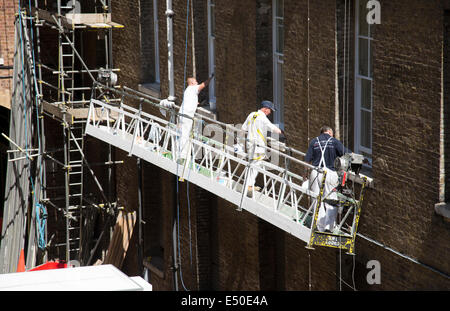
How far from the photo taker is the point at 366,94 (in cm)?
1341

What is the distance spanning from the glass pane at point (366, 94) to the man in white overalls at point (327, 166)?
884 mm

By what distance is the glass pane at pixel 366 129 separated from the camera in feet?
44.1

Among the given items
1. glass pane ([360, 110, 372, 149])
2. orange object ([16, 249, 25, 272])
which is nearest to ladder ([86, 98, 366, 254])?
glass pane ([360, 110, 372, 149])

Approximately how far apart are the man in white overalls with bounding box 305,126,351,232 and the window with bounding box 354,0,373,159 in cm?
89

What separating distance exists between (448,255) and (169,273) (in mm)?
9105

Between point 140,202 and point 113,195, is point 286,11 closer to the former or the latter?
point 140,202

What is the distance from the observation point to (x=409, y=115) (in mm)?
12148

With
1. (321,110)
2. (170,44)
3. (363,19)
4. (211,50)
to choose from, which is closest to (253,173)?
(321,110)

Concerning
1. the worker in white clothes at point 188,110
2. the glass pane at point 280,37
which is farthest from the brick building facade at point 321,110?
the worker in white clothes at point 188,110

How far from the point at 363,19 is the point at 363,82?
0.87m

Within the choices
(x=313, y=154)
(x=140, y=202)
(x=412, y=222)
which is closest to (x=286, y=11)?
(x=313, y=154)

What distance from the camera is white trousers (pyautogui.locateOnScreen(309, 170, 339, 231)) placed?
12.6m

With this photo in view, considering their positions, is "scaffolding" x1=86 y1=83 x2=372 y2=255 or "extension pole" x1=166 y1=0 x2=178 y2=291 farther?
"extension pole" x1=166 y1=0 x2=178 y2=291

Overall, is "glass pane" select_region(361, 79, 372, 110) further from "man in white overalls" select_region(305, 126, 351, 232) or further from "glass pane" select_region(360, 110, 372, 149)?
"man in white overalls" select_region(305, 126, 351, 232)
